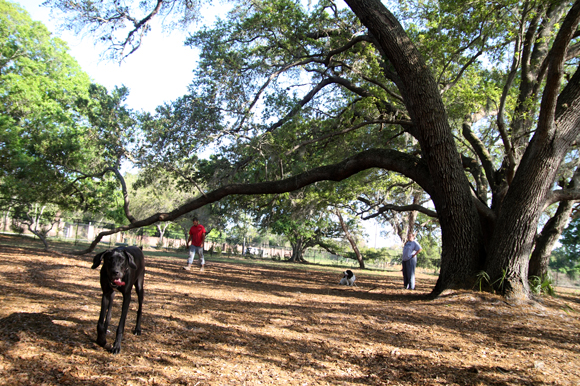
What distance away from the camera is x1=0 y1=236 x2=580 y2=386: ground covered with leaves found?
3355 millimetres

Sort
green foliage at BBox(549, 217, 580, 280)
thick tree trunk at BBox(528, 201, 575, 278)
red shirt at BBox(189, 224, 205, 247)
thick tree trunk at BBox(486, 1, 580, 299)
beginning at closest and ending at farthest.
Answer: thick tree trunk at BBox(486, 1, 580, 299)
thick tree trunk at BBox(528, 201, 575, 278)
red shirt at BBox(189, 224, 205, 247)
green foliage at BBox(549, 217, 580, 280)

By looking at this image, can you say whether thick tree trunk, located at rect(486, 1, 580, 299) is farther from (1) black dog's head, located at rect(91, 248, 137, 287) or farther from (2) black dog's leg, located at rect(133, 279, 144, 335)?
(1) black dog's head, located at rect(91, 248, 137, 287)

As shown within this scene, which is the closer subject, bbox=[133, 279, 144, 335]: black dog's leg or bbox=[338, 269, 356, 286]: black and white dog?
bbox=[133, 279, 144, 335]: black dog's leg

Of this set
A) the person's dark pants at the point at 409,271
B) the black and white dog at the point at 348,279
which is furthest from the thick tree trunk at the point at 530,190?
the black and white dog at the point at 348,279

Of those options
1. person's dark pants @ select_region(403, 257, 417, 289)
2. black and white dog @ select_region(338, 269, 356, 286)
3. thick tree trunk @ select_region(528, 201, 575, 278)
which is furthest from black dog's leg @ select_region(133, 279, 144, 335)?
thick tree trunk @ select_region(528, 201, 575, 278)

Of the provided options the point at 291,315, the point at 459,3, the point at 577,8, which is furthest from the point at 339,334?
the point at 459,3

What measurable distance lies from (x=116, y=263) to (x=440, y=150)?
6845 mm

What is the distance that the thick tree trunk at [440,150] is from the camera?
8.05 m

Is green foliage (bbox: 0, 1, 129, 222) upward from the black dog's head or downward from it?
upward

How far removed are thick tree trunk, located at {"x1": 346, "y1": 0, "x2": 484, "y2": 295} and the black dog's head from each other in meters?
6.59

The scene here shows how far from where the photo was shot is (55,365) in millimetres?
3244

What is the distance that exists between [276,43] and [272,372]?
10.4 metres

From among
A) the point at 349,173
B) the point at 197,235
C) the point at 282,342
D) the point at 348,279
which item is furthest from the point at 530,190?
the point at 197,235

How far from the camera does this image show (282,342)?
4.50 metres
